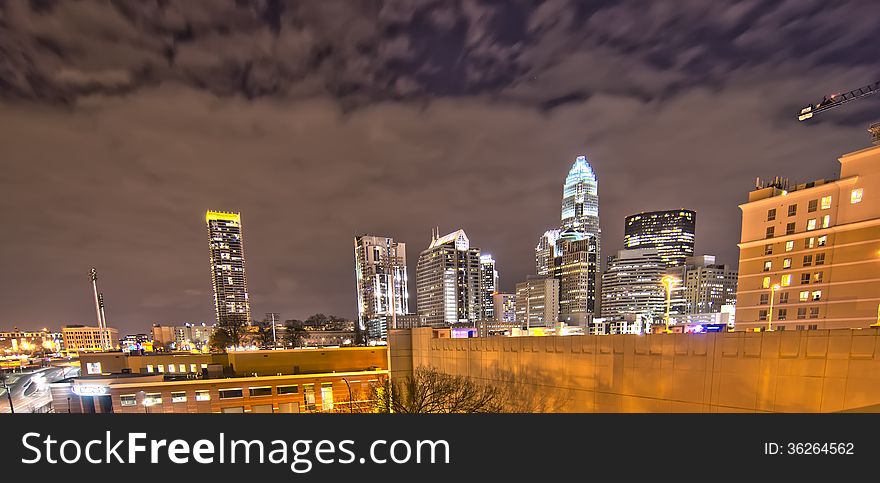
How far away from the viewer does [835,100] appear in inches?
2566

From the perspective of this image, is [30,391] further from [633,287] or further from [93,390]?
[633,287]

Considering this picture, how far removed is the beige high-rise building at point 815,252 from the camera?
1373 inches

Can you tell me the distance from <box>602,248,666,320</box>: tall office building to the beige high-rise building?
149921 millimetres

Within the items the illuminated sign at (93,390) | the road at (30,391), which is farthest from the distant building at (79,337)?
the illuminated sign at (93,390)

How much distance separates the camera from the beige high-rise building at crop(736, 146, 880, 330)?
34875 millimetres

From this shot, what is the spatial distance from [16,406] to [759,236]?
97374mm

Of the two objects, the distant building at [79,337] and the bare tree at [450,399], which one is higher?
the bare tree at [450,399]

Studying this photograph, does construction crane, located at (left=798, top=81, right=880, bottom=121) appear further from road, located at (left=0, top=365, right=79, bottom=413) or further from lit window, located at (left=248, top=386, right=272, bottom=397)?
road, located at (left=0, top=365, right=79, bottom=413)

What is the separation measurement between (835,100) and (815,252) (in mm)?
49011

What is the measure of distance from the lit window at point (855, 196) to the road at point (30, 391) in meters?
92.0

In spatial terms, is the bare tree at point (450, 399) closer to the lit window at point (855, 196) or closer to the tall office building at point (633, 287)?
the lit window at point (855, 196)

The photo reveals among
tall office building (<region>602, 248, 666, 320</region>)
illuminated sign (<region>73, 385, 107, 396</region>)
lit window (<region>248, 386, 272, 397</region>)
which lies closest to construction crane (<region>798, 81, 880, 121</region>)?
lit window (<region>248, 386, 272, 397</region>)
